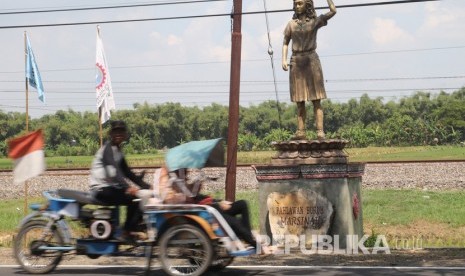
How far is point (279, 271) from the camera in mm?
9742

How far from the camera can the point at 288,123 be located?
9588 cm

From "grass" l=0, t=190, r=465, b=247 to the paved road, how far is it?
392cm

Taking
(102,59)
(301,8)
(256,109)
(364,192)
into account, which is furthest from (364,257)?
(256,109)

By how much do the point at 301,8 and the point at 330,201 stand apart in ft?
10.7

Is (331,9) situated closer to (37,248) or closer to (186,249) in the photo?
(186,249)

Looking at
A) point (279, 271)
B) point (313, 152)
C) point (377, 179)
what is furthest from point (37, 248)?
point (377, 179)

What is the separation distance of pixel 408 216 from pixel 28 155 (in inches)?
479

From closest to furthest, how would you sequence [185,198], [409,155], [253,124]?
1. [185,198]
2. [409,155]
3. [253,124]

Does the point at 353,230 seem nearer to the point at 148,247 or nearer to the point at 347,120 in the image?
the point at 148,247

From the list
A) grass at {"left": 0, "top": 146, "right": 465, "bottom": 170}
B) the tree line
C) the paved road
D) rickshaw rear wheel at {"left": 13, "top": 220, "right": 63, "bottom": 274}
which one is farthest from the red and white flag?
the tree line

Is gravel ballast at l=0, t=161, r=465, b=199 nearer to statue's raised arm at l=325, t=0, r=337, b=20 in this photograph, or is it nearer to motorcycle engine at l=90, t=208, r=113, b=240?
statue's raised arm at l=325, t=0, r=337, b=20

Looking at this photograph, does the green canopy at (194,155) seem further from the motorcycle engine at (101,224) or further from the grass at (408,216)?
the grass at (408,216)

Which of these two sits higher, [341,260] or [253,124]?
[253,124]

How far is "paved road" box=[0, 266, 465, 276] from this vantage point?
31.1 feet
